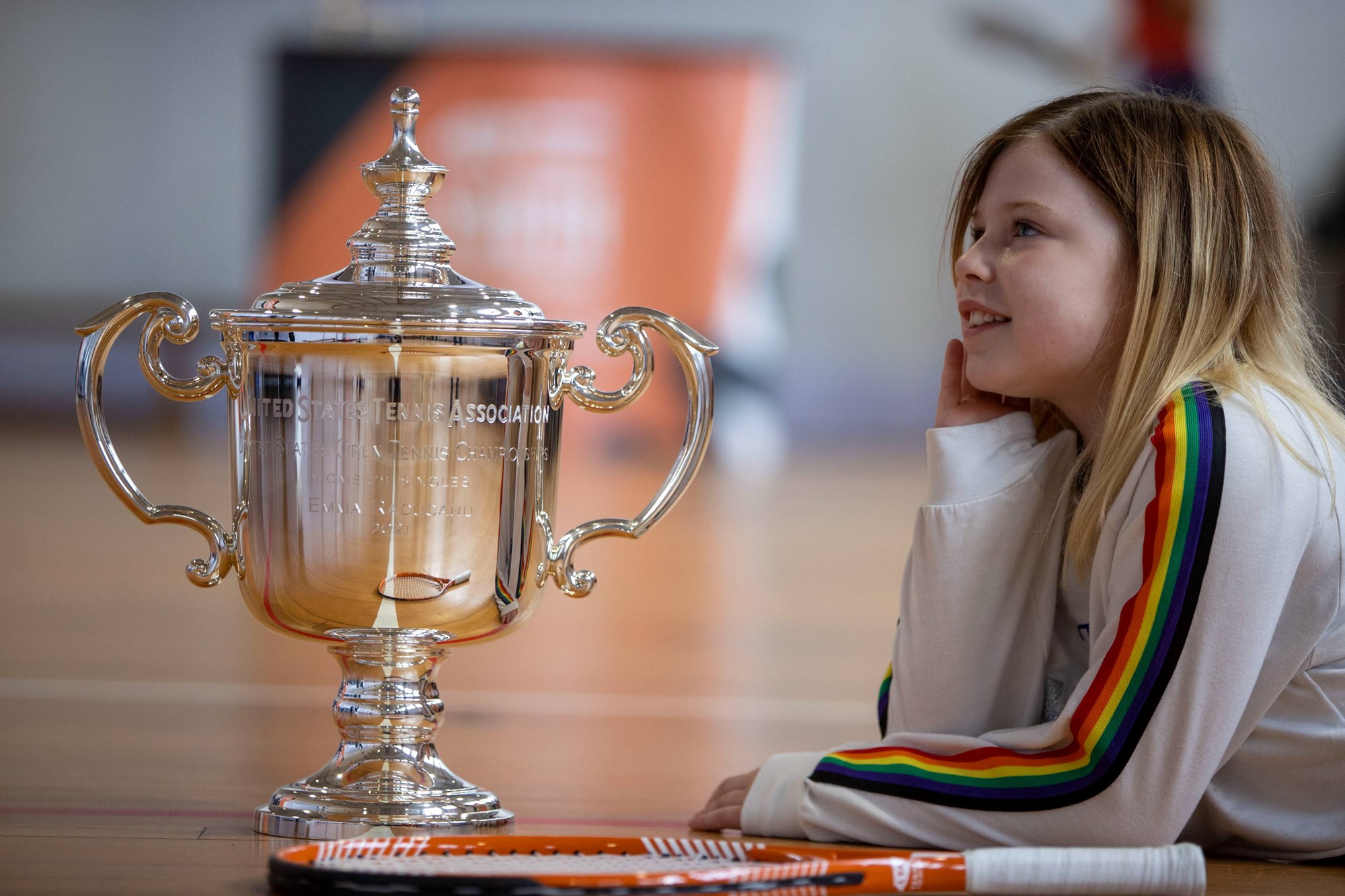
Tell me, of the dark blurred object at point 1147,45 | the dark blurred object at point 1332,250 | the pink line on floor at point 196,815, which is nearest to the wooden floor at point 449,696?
the pink line on floor at point 196,815

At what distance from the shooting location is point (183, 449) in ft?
17.3

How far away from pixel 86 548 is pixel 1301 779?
2.45 m

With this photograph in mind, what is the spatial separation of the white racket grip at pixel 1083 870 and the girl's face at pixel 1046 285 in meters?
Result: 0.34

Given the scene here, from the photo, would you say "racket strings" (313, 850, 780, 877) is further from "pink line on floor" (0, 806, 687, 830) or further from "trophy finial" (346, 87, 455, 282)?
"trophy finial" (346, 87, 455, 282)

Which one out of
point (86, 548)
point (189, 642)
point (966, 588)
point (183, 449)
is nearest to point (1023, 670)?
point (966, 588)

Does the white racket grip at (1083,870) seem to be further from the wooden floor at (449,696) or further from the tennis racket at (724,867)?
the wooden floor at (449,696)

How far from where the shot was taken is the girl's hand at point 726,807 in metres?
0.91

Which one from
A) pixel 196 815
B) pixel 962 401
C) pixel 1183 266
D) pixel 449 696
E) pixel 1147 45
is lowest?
pixel 449 696

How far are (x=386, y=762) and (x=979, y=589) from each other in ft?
1.26

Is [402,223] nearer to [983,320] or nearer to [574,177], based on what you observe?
[983,320]

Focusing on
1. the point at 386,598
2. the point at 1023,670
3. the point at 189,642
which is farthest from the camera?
the point at 189,642

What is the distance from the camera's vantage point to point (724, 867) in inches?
27.8

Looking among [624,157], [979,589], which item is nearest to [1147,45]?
[624,157]

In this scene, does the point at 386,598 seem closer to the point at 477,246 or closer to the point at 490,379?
the point at 490,379
